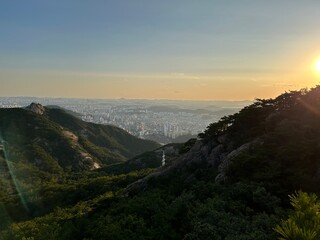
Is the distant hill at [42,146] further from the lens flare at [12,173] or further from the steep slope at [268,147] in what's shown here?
the steep slope at [268,147]

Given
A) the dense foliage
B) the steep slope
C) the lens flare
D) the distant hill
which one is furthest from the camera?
the distant hill

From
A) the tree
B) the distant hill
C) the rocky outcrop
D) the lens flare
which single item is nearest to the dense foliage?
the tree

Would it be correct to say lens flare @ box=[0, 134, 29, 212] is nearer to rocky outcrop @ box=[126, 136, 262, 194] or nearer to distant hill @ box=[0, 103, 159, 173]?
distant hill @ box=[0, 103, 159, 173]

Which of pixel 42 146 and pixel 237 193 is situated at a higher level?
pixel 237 193

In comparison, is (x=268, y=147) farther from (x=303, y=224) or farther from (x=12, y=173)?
(x=12, y=173)

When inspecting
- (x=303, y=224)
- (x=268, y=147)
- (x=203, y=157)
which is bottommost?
(x=203, y=157)

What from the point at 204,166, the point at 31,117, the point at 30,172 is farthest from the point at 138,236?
the point at 31,117

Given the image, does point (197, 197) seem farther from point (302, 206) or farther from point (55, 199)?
point (55, 199)

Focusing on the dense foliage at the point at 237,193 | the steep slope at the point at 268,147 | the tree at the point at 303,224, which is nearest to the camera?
the tree at the point at 303,224

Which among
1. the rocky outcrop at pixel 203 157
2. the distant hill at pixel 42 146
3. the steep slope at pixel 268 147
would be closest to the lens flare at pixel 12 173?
the distant hill at pixel 42 146

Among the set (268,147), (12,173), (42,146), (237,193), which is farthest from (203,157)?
(42,146)

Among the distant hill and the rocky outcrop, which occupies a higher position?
the rocky outcrop
